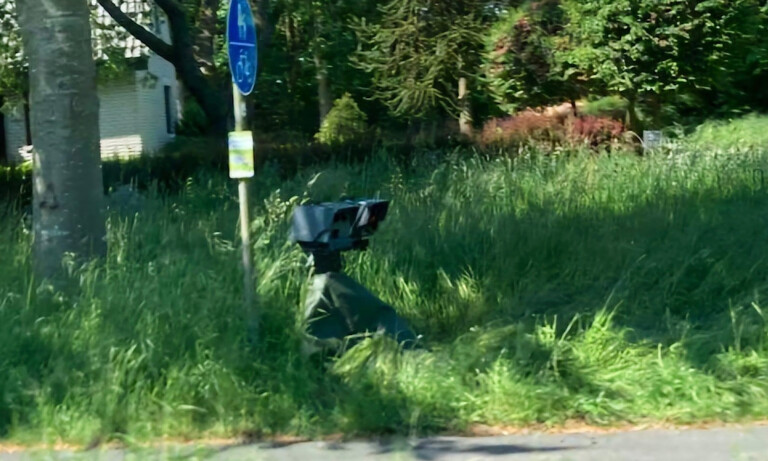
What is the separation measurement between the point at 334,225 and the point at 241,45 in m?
1.50

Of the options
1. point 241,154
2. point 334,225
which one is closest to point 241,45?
point 241,154

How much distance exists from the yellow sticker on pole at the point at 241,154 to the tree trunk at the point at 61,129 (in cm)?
169

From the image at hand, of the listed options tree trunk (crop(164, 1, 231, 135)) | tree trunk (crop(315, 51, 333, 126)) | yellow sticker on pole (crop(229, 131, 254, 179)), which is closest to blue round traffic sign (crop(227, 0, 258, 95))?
yellow sticker on pole (crop(229, 131, 254, 179))

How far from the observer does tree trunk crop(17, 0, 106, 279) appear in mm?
8156

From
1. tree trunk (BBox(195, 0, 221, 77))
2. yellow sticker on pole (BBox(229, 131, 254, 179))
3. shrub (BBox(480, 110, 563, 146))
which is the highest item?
tree trunk (BBox(195, 0, 221, 77))

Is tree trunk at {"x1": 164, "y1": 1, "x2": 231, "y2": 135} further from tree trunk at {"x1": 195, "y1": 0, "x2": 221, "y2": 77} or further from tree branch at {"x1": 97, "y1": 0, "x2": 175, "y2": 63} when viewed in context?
tree trunk at {"x1": 195, "y1": 0, "x2": 221, "y2": 77}

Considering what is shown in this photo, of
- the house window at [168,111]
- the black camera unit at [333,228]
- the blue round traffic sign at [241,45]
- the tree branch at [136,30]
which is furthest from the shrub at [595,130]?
the house window at [168,111]

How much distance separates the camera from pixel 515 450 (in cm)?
623

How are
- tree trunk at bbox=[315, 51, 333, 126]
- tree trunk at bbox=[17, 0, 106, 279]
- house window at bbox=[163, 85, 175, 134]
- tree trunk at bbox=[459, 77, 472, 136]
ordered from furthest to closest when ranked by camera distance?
house window at bbox=[163, 85, 175, 134] < tree trunk at bbox=[315, 51, 333, 126] < tree trunk at bbox=[459, 77, 472, 136] < tree trunk at bbox=[17, 0, 106, 279]

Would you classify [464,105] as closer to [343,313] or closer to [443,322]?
[443,322]

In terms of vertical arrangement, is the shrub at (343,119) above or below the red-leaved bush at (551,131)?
below

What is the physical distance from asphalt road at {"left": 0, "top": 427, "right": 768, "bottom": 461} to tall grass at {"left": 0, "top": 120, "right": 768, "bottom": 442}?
0.79ft

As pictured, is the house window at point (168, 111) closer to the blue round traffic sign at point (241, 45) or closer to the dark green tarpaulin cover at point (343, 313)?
the blue round traffic sign at point (241, 45)

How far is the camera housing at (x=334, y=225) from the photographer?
7547mm
